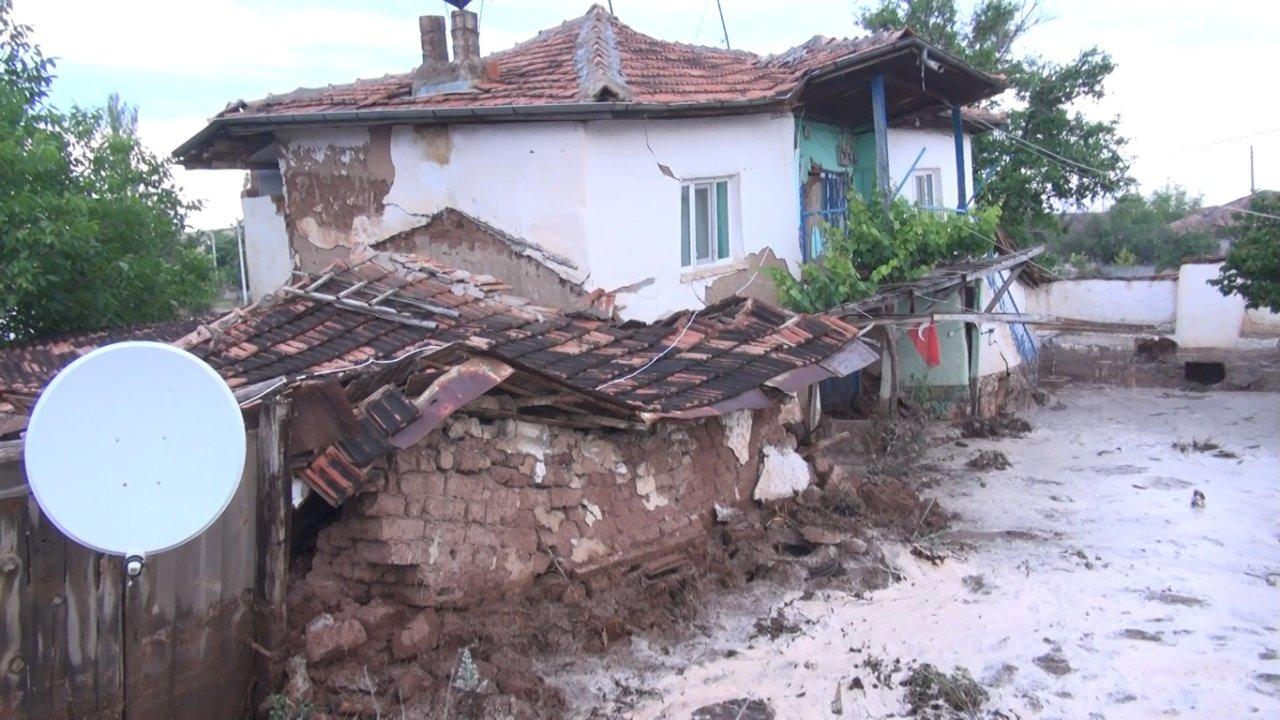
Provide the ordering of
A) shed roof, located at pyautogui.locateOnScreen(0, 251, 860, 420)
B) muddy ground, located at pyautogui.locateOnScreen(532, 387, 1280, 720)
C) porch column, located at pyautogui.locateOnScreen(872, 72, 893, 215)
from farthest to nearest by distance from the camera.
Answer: porch column, located at pyautogui.locateOnScreen(872, 72, 893, 215), shed roof, located at pyautogui.locateOnScreen(0, 251, 860, 420), muddy ground, located at pyautogui.locateOnScreen(532, 387, 1280, 720)

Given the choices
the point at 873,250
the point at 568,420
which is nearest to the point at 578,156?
the point at 873,250

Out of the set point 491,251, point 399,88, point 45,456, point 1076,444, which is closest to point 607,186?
point 491,251

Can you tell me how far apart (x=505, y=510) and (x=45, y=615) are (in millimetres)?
2568

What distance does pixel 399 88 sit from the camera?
38.4 ft

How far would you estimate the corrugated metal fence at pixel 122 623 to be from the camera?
423 centimetres

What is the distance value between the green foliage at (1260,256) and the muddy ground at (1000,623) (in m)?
6.35

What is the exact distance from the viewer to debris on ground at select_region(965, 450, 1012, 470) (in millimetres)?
12883

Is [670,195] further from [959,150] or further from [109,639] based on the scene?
[109,639]

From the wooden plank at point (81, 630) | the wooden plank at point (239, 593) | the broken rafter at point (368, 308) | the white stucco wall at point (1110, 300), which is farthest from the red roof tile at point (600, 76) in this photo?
the white stucco wall at point (1110, 300)

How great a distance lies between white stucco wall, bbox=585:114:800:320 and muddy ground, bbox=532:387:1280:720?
3.35m

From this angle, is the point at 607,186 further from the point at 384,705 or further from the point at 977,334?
the point at 977,334

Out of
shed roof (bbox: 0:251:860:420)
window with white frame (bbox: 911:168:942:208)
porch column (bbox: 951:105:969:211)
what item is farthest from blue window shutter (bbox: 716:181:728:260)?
window with white frame (bbox: 911:168:942:208)

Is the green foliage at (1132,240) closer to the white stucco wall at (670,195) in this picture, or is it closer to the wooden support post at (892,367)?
the wooden support post at (892,367)

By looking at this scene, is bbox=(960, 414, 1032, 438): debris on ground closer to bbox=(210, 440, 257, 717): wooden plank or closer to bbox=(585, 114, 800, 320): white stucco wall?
bbox=(585, 114, 800, 320): white stucco wall
